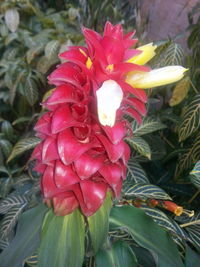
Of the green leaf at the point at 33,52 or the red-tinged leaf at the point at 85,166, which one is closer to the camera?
the red-tinged leaf at the point at 85,166

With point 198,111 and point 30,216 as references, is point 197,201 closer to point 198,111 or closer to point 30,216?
point 198,111

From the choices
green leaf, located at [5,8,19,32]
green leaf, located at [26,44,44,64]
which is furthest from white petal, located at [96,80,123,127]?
green leaf, located at [5,8,19,32]

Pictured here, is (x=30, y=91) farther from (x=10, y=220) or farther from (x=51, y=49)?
(x=10, y=220)

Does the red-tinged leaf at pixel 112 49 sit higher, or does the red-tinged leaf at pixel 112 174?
the red-tinged leaf at pixel 112 49

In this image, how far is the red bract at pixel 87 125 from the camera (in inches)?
18.2

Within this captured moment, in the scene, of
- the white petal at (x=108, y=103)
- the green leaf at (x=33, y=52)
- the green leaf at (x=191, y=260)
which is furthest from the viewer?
the green leaf at (x=33, y=52)

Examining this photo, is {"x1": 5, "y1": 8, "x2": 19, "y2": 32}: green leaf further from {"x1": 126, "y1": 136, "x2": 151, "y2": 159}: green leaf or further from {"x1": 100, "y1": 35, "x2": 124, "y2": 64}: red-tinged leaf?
{"x1": 100, "y1": 35, "x2": 124, "y2": 64}: red-tinged leaf

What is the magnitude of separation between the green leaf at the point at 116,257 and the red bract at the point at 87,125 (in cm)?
15

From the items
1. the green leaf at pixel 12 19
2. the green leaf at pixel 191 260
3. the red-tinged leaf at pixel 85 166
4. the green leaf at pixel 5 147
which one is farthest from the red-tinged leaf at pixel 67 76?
the green leaf at pixel 12 19

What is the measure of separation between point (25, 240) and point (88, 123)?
0.89 ft

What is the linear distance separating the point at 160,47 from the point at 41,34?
0.87 meters

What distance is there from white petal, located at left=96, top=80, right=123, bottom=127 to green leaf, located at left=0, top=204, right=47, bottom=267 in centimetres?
28

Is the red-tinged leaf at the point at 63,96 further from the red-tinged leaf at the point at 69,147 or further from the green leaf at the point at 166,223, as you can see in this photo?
the green leaf at the point at 166,223

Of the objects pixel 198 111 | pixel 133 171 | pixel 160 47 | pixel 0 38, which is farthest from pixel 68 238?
pixel 0 38
